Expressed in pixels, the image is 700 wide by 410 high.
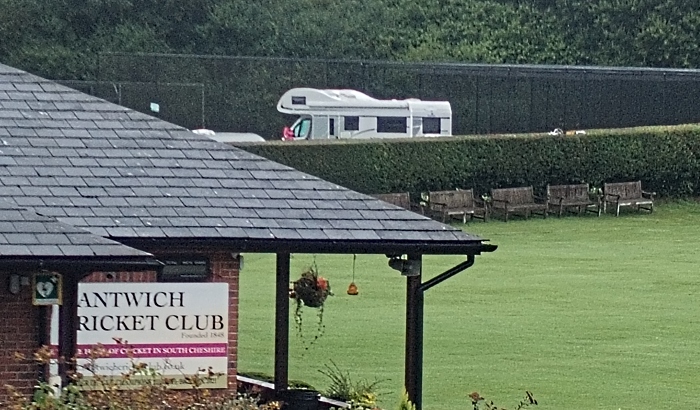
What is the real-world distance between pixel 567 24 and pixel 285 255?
4164 cm

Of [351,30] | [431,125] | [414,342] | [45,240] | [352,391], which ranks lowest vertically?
[352,391]

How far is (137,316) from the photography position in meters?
13.1

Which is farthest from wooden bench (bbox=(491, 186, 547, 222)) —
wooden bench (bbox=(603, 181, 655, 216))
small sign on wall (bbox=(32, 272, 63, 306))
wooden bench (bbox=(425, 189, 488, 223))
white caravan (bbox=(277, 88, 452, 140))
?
small sign on wall (bbox=(32, 272, 63, 306))

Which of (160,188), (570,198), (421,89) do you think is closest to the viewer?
(160,188)

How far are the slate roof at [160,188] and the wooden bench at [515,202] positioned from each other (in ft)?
66.9

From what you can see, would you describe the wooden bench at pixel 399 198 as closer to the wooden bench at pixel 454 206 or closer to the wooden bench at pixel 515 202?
the wooden bench at pixel 454 206

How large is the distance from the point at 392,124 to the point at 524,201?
8.67m

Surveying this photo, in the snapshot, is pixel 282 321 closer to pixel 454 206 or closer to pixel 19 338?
→ pixel 19 338

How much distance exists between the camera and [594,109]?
44.5 metres

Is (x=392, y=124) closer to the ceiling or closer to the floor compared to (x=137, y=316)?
closer to the ceiling

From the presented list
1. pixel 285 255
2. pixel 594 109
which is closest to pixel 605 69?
pixel 594 109

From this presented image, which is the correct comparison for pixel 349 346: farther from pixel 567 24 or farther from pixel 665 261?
pixel 567 24

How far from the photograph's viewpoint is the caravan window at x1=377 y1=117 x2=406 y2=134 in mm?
42438

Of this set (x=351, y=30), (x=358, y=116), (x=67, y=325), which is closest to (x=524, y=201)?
(x=358, y=116)
